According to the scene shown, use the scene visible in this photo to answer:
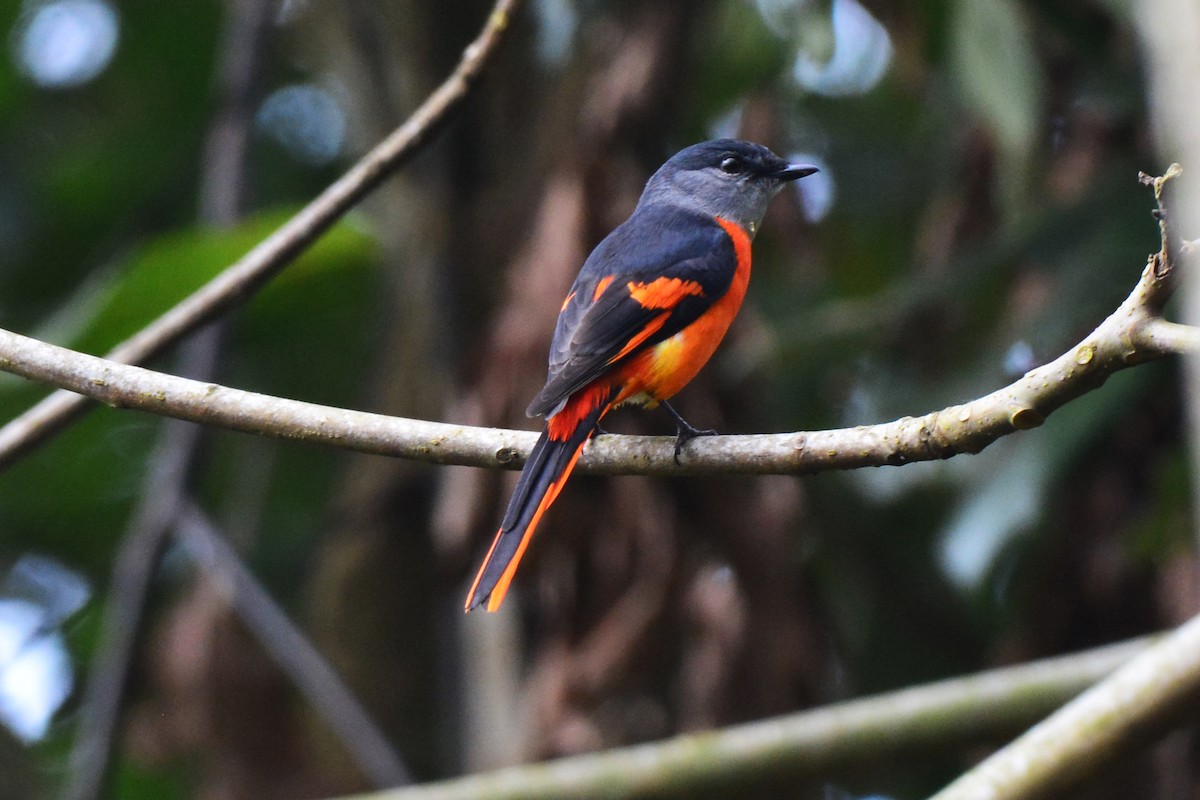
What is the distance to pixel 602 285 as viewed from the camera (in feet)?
11.6

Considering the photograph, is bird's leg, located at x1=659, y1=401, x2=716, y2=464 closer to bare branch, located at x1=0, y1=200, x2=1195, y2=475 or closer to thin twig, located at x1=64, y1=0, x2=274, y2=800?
bare branch, located at x1=0, y1=200, x2=1195, y2=475

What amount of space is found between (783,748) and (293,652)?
4.97 ft

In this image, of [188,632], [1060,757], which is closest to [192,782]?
[188,632]

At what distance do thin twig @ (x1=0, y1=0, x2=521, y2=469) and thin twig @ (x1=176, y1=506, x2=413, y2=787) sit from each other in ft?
3.15

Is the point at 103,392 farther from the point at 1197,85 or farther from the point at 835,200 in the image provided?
the point at 835,200

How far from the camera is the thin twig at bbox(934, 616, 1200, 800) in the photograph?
2824mm

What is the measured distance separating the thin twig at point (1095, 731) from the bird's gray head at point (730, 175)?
80.7 inches

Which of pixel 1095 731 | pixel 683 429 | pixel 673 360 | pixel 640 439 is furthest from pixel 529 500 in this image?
pixel 1095 731

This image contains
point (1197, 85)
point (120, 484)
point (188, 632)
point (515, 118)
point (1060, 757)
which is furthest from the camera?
point (120, 484)

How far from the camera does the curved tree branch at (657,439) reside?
209 centimetres

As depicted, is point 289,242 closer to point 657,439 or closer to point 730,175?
point 657,439

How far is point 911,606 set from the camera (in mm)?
5402

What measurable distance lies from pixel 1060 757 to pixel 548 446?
1.26 metres

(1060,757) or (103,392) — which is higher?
(103,392)
